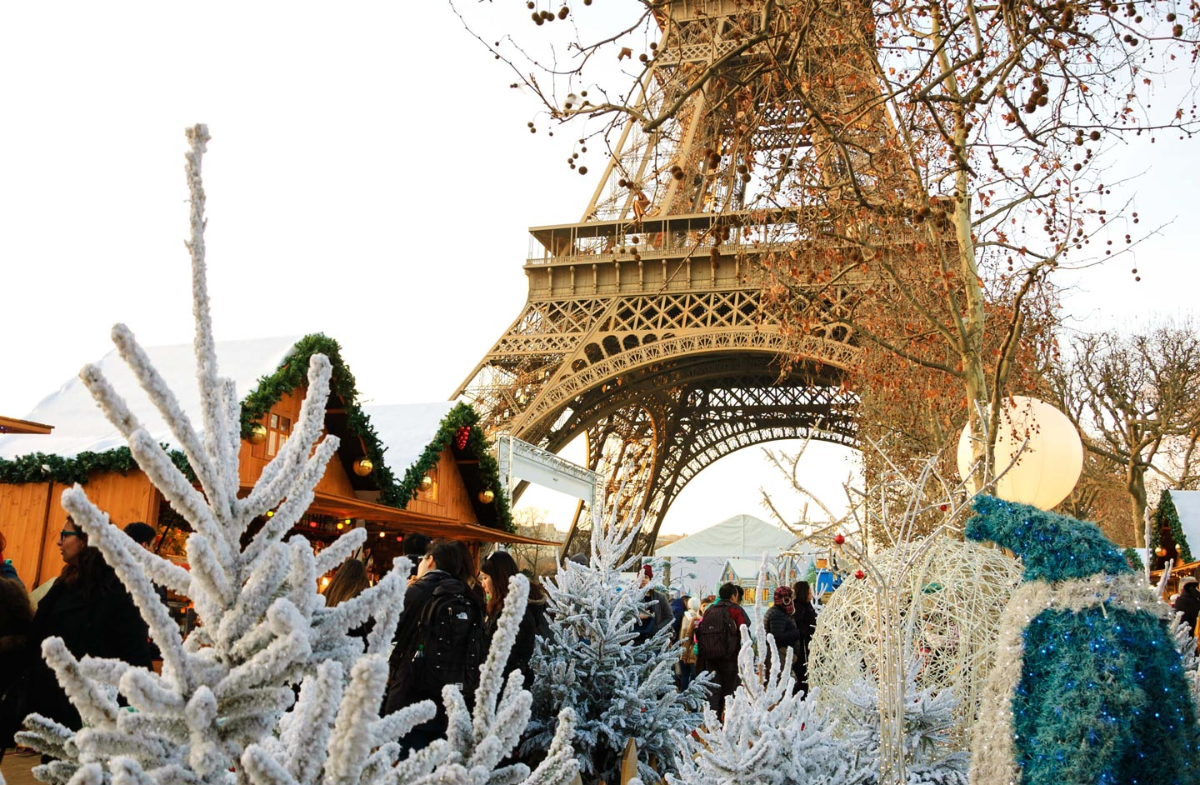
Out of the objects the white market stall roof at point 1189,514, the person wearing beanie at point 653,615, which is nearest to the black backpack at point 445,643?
the person wearing beanie at point 653,615

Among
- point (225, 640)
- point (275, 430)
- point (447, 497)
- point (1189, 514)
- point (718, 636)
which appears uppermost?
point (1189, 514)

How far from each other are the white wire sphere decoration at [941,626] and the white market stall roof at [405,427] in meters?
8.82

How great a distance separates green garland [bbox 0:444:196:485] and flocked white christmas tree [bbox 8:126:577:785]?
8.49 metres

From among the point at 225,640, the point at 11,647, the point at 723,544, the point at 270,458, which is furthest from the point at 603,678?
the point at 723,544

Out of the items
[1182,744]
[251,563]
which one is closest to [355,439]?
[1182,744]

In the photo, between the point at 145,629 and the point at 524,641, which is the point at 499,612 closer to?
the point at 524,641

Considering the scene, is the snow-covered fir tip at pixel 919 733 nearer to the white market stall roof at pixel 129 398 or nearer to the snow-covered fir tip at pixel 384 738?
the snow-covered fir tip at pixel 384 738

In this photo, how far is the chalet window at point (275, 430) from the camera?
11.3 meters

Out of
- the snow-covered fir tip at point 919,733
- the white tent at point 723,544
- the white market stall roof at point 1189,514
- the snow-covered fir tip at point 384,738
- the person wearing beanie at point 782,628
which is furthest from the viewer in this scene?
the white tent at point 723,544

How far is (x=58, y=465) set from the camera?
925cm

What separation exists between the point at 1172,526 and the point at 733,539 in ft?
28.4

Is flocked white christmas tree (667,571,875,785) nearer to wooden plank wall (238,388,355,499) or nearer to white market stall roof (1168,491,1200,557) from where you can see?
wooden plank wall (238,388,355,499)

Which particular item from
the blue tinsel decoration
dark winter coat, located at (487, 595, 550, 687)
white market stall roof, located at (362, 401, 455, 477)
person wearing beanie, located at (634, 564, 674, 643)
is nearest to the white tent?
white market stall roof, located at (362, 401, 455, 477)

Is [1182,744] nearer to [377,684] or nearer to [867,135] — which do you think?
[377,684]
